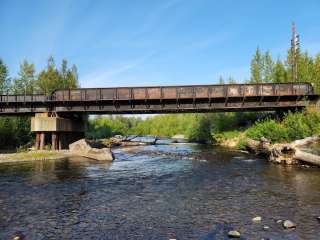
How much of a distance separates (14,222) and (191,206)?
740cm

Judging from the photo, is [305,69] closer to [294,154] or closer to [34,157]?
[294,154]

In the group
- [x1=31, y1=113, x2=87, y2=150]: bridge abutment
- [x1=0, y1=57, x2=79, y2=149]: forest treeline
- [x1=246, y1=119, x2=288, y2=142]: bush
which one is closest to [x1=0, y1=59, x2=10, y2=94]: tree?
[x1=0, y1=57, x2=79, y2=149]: forest treeline

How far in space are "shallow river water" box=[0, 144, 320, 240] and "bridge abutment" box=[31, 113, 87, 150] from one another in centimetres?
1915

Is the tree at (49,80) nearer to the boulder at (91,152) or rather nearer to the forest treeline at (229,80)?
the forest treeline at (229,80)

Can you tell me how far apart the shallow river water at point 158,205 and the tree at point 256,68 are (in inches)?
2235

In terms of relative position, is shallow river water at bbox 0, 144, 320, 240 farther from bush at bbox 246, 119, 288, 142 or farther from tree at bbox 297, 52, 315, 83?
tree at bbox 297, 52, 315, 83

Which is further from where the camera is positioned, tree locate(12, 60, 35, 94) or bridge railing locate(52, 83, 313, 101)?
tree locate(12, 60, 35, 94)

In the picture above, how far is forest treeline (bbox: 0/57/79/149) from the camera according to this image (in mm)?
54438

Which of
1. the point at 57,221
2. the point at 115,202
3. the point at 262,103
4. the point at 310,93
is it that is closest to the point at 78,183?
the point at 115,202

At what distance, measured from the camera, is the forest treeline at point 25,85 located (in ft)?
179

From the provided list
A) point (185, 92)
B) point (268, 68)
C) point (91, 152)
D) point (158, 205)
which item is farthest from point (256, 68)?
point (158, 205)

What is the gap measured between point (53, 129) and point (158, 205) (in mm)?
31223

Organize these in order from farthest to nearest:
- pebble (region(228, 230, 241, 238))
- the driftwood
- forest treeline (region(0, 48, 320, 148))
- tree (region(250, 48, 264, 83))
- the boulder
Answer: tree (region(250, 48, 264, 83))
forest treeline (region(0, 48, 320, 148))
the boulder
the driftwood
pebble (region(228, 230, 241, 238))

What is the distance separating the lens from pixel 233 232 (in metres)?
9.66
